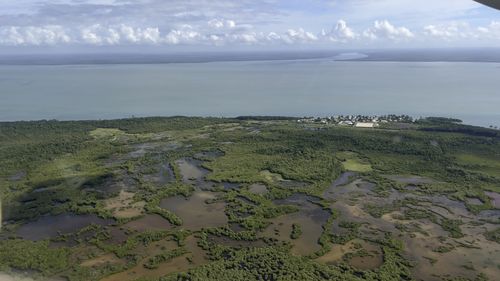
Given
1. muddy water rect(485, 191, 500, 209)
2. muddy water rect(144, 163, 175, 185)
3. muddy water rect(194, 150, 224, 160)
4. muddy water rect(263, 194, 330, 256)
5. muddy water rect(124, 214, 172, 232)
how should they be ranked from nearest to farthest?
muddy water rect(263, 194, 330, 256) → muddy water rect(124, 214, 172, 232) → muddy water rect(485, 191, 500, 209) → muddy water rect(144, 163, 175, 185) → muddy water rect(194, 150, 224, 160)

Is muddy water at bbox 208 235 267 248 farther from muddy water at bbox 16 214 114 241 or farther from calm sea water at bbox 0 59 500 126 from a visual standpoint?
calm sea water at bbox 0 59 500 126

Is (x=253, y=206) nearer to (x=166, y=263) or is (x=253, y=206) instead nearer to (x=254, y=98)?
(x=166, y=263)

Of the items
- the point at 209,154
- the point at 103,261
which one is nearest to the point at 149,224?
the point at 103,261

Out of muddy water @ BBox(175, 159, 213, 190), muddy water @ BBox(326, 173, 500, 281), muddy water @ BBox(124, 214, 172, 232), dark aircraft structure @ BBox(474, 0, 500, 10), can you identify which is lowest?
muddy water @ BBox(124, 214, 172, 232)

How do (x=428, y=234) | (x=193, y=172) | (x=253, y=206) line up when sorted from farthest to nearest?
(x=193, y=172) → (x=253, y=206) → (x=428, y=234)

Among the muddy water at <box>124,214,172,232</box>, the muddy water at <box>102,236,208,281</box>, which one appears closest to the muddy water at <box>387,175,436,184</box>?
Answer: the muddy water at <box>102,236,208,281</box>

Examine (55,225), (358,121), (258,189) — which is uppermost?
(358,121)

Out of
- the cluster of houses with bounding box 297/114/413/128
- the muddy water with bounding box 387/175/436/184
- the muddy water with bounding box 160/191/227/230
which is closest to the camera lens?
the muddy water with bounding box 160/191/227/230

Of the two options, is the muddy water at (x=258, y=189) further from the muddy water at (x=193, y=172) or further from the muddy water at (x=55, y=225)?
the muddy water at (x=55, y=225)
